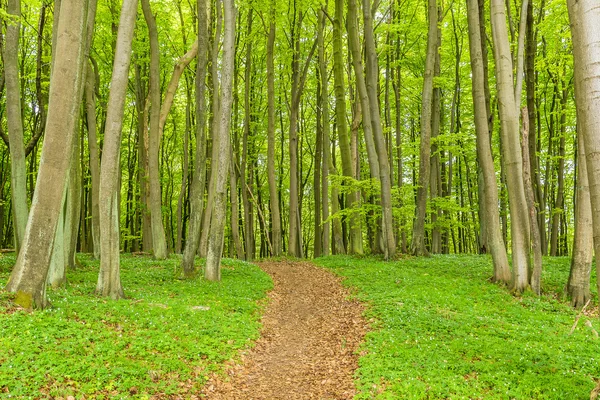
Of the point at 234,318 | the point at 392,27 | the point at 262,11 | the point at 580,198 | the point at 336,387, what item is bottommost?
the point at 336,387

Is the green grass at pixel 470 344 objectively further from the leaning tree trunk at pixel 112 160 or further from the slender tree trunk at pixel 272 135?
the slender tree trunk at pixel 272 135

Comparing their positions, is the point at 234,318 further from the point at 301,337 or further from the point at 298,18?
the point at 298,18

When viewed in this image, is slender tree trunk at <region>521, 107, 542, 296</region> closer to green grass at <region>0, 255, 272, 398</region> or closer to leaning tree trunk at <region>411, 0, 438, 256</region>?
leaning tree trunk at <region>411, 0, 438, 256</region>

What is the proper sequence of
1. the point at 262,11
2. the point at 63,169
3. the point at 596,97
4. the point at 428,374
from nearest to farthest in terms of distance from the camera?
the point at 596,97 < the point at 428,374 < the point at 63,169 < the point at 262,11

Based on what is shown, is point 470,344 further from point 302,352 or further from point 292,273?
point 292,273

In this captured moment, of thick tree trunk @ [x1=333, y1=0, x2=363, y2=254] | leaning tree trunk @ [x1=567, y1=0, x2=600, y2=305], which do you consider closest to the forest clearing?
leaning tree trunk @ [x1=567, y1=0, x2=600, y2=305]

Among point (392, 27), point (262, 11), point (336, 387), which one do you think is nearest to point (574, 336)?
point (336, 387)

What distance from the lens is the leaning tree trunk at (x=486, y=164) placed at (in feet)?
39.2

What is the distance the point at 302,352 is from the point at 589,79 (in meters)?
6.45

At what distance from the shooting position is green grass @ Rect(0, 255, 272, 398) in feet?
16.5

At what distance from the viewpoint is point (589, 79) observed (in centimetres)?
406

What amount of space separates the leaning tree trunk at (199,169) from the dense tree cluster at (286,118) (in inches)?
1.9

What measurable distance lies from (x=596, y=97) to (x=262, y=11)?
17.9 metres

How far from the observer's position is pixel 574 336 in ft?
25.8
